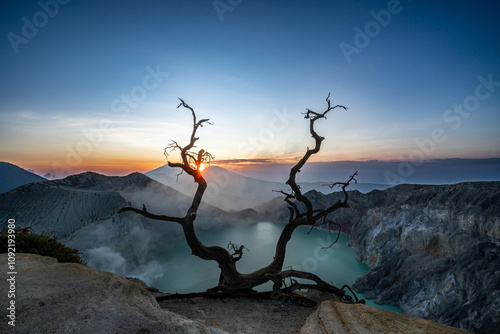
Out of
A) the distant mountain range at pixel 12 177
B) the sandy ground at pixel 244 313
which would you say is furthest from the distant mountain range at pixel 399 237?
the distant mountain range at pixel 12 177

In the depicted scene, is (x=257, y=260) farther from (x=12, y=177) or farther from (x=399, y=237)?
(x=12, y=177)

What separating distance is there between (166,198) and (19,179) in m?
51.8

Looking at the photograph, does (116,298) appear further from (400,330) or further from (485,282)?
(485,282)

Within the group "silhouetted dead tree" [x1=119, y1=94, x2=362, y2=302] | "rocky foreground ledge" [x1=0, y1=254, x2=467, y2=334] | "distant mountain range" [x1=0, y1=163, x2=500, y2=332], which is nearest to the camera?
"rocky foreground ledge" [x1=0, y1=254, x2=467, y2=334]

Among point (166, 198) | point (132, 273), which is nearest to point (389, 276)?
point (132, 273)

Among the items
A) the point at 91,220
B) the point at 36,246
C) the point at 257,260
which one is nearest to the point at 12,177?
the point at 91,220

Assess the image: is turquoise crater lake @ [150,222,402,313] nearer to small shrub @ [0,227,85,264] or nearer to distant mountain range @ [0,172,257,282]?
distant mountain range @ [0,172,257,282]

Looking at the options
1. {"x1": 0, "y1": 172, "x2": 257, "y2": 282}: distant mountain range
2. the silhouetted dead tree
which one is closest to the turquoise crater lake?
{"x1": 0, "y1": 172, "x2": 257, "y2": 282}: distant mountain range

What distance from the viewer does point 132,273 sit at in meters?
38.1

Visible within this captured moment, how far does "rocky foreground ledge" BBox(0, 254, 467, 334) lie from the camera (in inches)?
135

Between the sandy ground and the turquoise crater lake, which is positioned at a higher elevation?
the sandy ground

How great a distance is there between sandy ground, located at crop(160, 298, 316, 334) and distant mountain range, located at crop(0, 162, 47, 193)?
303 ft

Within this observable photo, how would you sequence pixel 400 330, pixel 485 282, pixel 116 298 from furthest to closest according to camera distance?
pixel 485 282 < pixel 116 298 < pixel 400 330

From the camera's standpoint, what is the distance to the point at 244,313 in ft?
22.1
